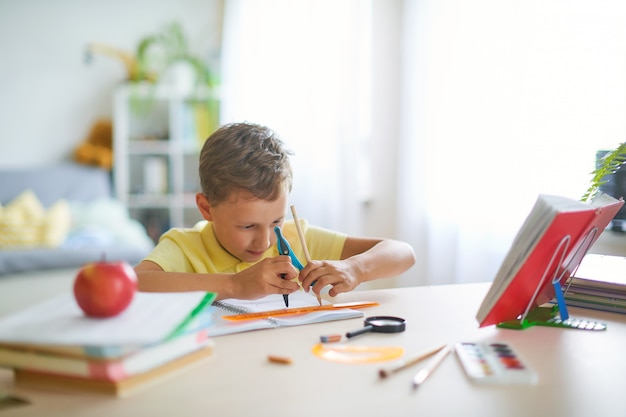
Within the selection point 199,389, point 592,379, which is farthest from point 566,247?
point 199,389

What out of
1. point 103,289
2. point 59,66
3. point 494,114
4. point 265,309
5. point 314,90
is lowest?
point 265,309

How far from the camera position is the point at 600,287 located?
3.94ft

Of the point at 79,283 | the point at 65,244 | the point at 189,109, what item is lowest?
the point at 65,244

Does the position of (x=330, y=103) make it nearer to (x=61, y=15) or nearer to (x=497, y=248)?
(x=497, y=248)

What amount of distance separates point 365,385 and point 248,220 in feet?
2.19

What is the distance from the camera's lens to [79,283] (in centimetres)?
81

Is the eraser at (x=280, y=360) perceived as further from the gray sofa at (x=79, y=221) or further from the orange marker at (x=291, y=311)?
the gray sofa at (x=79, y=221)

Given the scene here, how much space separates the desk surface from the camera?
2.36 ft

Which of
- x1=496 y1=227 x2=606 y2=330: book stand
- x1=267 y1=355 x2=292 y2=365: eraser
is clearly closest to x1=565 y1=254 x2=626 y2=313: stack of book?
x1=496 y1=227 x2=606 y2=330: book stand

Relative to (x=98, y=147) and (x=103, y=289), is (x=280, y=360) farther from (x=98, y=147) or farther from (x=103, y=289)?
(x=98, y=147)

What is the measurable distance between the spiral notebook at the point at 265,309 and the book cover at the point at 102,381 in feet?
0.43

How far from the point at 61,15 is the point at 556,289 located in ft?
13.1

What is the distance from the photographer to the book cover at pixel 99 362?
28.8 inches

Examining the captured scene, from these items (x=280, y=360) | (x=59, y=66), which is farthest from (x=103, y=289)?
(x=59, y=66)
